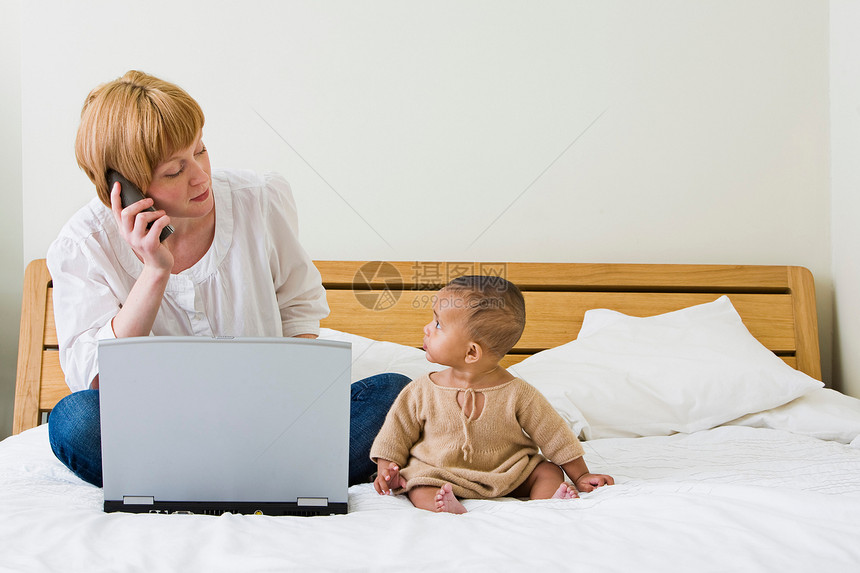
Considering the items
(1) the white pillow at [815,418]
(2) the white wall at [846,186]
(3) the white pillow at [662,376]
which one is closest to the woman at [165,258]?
(3) the white pillow at [662,376]

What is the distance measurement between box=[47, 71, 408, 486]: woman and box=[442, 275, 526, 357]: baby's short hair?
0.23m

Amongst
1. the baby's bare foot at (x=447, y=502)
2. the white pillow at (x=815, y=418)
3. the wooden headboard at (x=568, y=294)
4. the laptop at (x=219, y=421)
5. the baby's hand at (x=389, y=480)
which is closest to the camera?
the laptop at (x=219, y=421)

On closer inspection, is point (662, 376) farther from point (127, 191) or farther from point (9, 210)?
point (9, 210)

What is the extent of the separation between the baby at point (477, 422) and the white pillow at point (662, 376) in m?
0.41

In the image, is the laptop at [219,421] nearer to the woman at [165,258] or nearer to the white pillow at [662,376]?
the woman at [165,258]

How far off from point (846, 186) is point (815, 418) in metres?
0.85

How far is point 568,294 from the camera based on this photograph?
2006 millimetres

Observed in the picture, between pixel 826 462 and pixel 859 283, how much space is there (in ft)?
3.18

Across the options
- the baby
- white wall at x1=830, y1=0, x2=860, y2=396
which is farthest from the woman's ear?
white wall at x1=830, y1=0, x2=860, y2=396

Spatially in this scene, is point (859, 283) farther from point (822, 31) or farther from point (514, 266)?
point (514, 266)

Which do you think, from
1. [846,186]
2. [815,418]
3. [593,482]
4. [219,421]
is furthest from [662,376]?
[219,421]

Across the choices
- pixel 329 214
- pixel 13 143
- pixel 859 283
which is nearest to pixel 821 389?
pixel 859 283

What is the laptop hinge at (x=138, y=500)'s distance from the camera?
923 millimetres

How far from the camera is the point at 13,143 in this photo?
2084 millimetres
